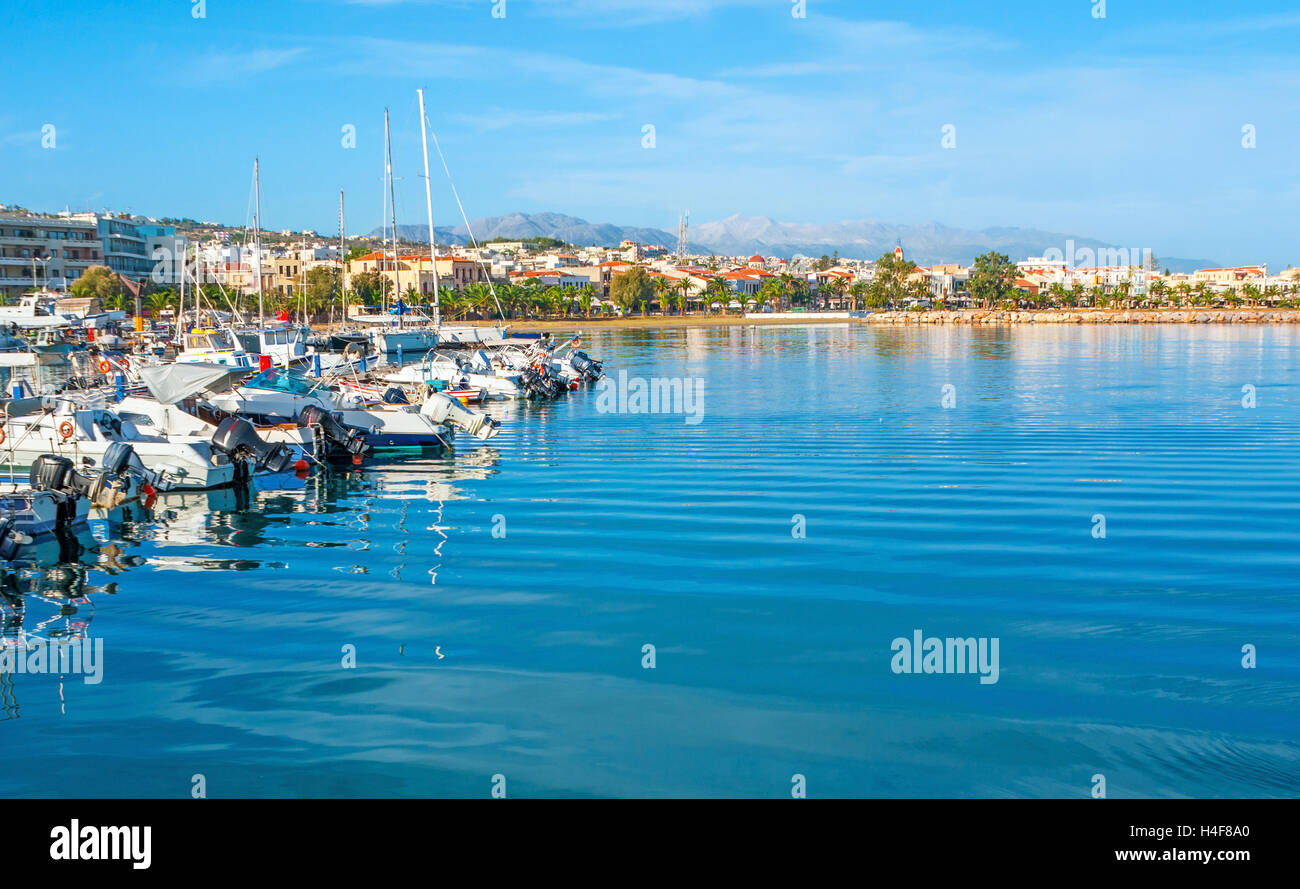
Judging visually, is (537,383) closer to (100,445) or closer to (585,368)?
(585,368)

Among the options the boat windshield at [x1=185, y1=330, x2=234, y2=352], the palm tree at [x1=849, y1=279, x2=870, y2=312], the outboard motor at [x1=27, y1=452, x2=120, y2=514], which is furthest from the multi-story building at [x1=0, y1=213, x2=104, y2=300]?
the palm tree at [x1=849, y1=279, x2=870, y2=312]

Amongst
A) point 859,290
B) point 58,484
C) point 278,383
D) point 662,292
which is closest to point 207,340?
point 278,383

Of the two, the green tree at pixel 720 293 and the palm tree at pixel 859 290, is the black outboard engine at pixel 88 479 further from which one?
the palm tree at pixel 859 290

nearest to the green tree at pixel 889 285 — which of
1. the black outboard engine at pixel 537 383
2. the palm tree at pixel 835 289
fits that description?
the palm tree at pixel 835 289

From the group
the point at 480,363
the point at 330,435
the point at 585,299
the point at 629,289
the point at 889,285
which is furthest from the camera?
the point at 889,285

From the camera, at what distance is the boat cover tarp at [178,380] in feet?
74.0

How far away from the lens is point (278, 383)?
2627cm

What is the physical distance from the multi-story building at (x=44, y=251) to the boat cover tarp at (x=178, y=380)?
79120 millimetres

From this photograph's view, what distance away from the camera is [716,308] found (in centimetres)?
15138
